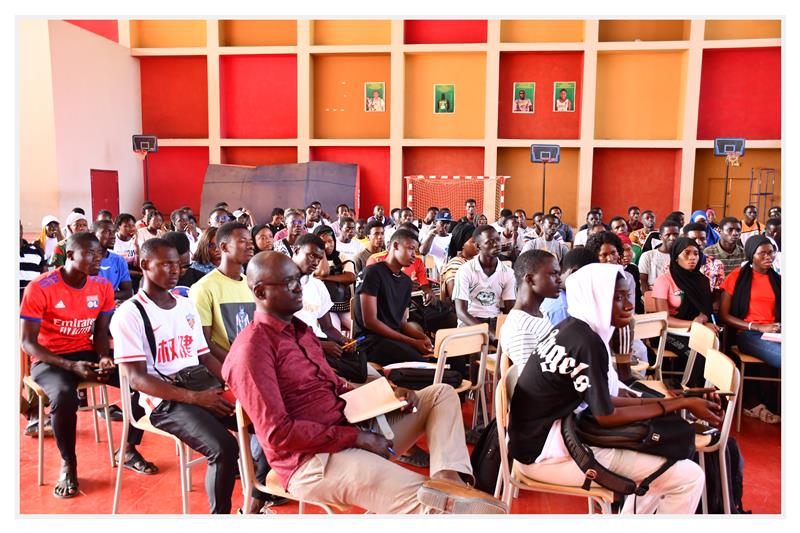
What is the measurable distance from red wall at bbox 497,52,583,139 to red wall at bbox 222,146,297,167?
4883mm

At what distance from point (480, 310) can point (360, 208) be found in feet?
34.3

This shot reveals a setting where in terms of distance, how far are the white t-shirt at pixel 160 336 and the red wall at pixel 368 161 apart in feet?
37.1

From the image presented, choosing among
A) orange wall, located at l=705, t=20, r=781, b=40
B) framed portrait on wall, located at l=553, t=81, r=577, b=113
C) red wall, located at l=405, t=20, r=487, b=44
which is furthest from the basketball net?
red wall, located at l=405, t=20, r=487, b=44

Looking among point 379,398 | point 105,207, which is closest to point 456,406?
point 379,398

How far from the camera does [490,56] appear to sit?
13.4m

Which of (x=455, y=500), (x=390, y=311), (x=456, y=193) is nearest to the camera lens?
(x=455, y=500)

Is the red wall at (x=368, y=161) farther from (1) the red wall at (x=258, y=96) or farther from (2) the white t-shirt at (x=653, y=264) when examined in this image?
(2) the white t-shirt at (x=653, y=264)

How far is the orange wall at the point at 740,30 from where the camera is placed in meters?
12.8

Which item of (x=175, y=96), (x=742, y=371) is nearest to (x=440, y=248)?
(x=742, y=371)

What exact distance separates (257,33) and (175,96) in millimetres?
2416

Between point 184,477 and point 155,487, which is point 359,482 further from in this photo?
point 155,487

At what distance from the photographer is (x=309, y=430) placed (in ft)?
6.91

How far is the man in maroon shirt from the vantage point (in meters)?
2.07

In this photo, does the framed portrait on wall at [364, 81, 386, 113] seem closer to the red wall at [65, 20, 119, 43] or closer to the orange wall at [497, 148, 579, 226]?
the orange wall at [497, 148, 579, 226]
